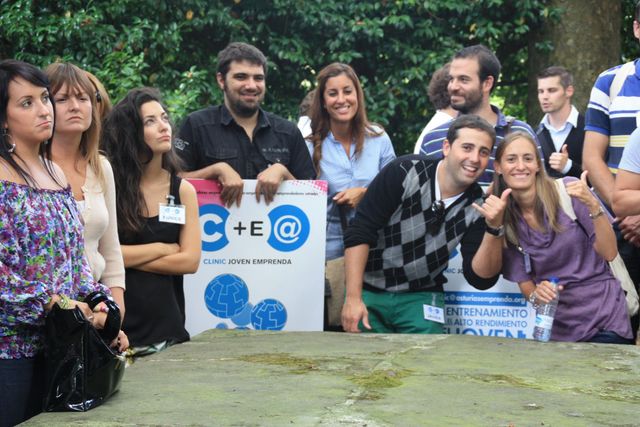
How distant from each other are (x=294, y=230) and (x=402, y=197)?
714 mm

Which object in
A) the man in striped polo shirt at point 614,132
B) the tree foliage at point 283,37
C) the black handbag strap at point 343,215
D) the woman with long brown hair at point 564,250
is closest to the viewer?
the woman with long brown hair at point 564,250

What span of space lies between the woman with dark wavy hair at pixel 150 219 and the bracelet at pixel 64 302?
1.44 metres

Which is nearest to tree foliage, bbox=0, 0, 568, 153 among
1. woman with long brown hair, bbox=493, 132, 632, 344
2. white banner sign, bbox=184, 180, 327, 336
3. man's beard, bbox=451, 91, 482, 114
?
man's beard, bbox=451, 91, 482, 114

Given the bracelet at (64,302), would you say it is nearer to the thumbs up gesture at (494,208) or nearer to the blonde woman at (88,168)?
the blonde woman at (88,168)

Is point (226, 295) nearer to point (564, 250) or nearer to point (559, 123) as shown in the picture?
point (564, 250)

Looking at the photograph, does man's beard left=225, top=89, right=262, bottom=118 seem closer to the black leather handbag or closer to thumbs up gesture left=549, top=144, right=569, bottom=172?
thumbs up gesture left=549, top=144, right=569, bottom=172

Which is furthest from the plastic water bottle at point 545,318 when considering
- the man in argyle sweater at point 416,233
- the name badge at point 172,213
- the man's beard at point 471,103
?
the name badge at point 172,213

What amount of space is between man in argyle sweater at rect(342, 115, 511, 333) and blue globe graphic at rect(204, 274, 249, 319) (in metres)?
0.71

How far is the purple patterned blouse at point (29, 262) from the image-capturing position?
3996 mm

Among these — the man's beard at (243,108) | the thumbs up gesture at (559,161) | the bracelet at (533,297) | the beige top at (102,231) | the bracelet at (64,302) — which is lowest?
the bracelet at (533,297)

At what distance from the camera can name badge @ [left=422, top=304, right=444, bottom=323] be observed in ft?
22.2

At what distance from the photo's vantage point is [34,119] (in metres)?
4.24

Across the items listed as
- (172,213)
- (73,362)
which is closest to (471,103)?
(172,213)

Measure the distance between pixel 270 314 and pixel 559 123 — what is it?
3.05 m
